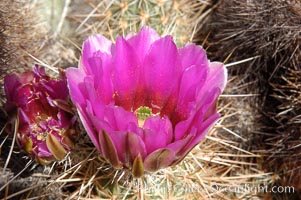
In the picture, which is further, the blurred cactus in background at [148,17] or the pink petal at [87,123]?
the blurred cactus in background at [148,17]

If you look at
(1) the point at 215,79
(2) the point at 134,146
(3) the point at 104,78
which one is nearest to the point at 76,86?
(3) the point at 104,78

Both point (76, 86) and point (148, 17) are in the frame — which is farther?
point (148, 17)

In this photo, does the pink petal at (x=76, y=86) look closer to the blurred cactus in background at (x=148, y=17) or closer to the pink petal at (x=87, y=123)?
the pink petal at (x=87, y=123)

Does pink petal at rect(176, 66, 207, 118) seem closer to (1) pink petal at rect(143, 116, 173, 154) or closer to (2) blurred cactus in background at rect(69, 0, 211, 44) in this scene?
(1) pink petal at rect(143, 116, 173, 154)

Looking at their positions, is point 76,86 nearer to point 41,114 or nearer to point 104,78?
point 104,78

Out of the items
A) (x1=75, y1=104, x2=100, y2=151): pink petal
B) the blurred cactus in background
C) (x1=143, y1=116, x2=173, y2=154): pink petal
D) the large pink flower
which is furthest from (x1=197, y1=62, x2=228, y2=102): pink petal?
the blurred cactus in background

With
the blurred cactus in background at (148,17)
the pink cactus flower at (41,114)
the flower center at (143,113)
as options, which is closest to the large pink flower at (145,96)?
the flower center at (143,113)

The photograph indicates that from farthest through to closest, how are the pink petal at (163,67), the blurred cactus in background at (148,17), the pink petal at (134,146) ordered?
the blurred cactus in background at (148,17) → the pink petal at (163,67) → the pink petal at (134,146)
